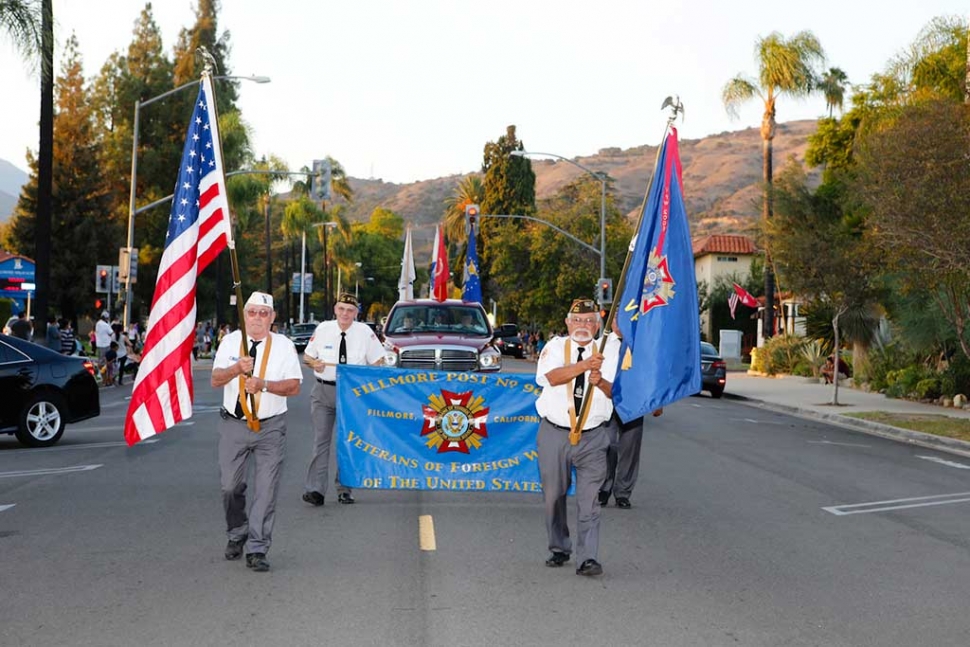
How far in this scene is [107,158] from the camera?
7269 cm

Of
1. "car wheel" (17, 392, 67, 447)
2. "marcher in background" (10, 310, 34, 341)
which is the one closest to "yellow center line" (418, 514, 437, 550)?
"car wheel" (17, 392, 67, 447)

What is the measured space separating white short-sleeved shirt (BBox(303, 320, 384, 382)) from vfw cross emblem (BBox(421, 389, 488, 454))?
763 millimetres

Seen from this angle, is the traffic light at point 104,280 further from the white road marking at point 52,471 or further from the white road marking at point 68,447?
the white road marking at point 52,471

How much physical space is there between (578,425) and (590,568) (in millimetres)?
930

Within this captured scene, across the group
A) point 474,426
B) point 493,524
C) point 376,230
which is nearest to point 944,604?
point 493,524

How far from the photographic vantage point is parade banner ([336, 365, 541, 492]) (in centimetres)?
1084

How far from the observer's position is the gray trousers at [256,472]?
25.8 ft

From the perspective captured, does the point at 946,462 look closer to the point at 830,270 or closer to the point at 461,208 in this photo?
the point at 830,270

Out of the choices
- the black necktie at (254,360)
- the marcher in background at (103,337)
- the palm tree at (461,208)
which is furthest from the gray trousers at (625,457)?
the palm tree at (461,208)

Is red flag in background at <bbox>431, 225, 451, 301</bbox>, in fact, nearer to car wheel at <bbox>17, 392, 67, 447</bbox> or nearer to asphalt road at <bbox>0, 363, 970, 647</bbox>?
car wheel at <bbox>17, 392, 67, 447</bbox>

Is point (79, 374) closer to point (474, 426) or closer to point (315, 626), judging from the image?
point (474, 426)

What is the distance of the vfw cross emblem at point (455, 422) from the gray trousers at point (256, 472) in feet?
9.54

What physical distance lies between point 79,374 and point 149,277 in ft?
180

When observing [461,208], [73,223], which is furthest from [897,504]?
[461,208]
